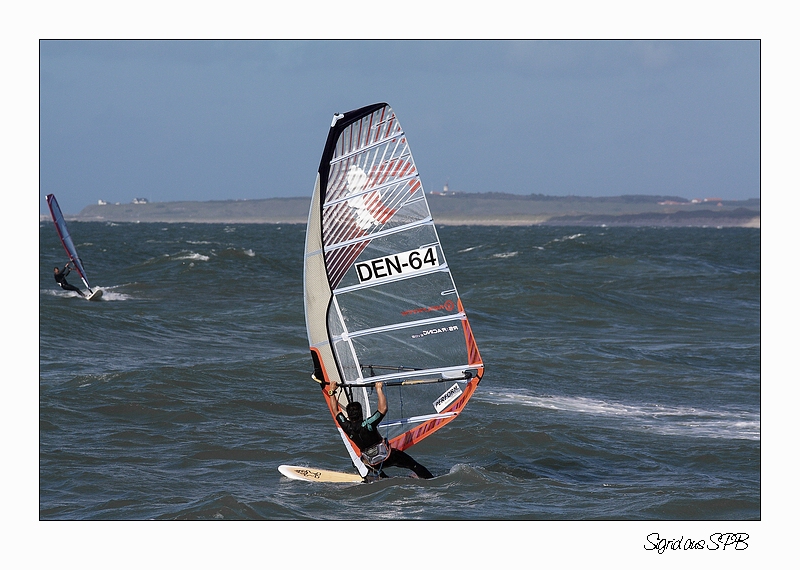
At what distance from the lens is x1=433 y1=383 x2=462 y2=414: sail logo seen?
837cm

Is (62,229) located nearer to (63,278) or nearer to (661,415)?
(63,278)

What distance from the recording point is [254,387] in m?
13.1

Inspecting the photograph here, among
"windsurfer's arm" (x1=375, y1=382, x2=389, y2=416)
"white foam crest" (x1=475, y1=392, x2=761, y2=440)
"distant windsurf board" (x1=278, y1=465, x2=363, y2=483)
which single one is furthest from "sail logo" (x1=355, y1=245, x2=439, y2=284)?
"white foam crest" (x1=475, y1=392, x2=761, y2=440)

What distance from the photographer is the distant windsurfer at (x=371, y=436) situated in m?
7.95

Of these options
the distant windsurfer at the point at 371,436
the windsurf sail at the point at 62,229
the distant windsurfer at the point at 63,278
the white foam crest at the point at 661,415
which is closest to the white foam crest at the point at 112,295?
the distant windsurfer at the point at 63,278

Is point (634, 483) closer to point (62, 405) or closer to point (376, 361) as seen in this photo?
point (376, 361)

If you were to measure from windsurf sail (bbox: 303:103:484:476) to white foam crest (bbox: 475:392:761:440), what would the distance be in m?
3.95

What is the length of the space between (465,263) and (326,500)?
30.9 meters

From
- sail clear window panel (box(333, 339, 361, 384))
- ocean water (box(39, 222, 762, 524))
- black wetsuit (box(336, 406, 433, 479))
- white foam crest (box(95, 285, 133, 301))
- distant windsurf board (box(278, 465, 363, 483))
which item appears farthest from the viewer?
white foam crest (box(95, 285, 133, 301))

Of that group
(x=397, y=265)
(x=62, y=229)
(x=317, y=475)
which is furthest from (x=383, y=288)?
(x=62, y=229)

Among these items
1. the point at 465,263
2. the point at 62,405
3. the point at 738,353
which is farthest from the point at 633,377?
the point at 465,263

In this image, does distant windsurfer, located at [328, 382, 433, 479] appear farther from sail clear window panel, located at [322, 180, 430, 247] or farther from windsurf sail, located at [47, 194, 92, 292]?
windsurf sail, located at [47, 194, 92, 292]

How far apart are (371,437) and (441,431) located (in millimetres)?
3023

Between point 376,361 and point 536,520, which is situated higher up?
point 376,361
